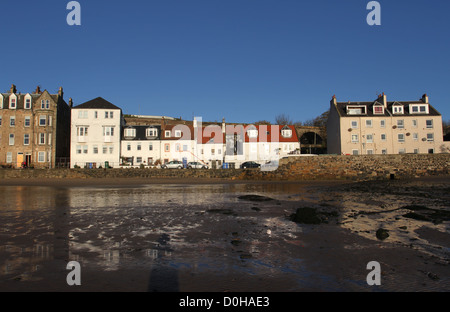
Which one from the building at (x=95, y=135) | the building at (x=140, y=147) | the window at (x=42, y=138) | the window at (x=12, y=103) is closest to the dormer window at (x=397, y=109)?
the building at (x=140, y=147)

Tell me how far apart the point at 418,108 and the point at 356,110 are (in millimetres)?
10266

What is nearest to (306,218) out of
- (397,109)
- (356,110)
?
(356,110)

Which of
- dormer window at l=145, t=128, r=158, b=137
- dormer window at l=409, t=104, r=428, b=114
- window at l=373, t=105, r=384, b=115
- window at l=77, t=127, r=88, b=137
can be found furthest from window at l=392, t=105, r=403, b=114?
window at l=77, t=127, r=88, b=137

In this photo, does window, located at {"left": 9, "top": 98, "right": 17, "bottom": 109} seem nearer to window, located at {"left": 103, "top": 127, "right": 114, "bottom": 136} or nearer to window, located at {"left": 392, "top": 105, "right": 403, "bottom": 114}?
window, located at {"left": 103, "top": 127, "right": 114, "bottom": 136}

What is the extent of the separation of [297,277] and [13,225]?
955 centimetres

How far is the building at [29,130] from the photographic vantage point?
52.8 metres

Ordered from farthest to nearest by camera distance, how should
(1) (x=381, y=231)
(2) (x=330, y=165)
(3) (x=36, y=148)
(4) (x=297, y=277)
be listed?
(3) (x=36, y=148) → (2) (x=330, y=165) → (1) (x=381, y=231) → (4) (x=297, y=277)

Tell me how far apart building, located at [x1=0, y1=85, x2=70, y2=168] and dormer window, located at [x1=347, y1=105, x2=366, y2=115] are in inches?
2016

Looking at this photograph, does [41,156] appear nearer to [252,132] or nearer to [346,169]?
[252,132]

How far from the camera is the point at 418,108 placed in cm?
5356

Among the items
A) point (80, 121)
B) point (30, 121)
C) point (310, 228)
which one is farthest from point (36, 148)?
point (310, 228)

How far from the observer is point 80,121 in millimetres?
55375
